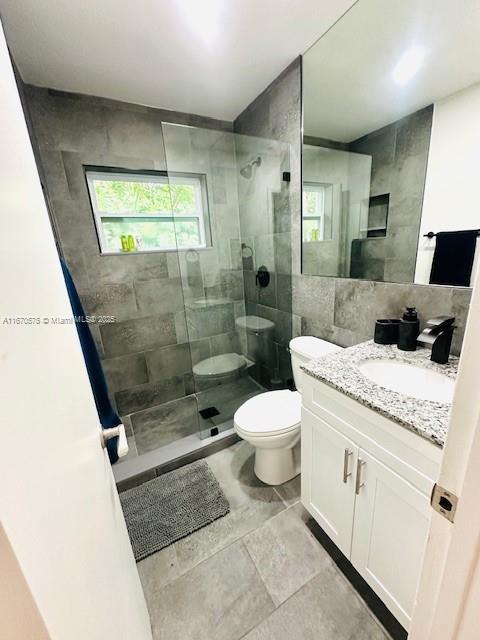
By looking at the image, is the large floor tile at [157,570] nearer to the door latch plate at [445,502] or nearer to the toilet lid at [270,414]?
the toilet lid at [270,414]

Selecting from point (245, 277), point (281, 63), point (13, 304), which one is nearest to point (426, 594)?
point (13, 304)

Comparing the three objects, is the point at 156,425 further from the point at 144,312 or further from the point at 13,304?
the point at 13,304

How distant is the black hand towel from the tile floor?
139cm

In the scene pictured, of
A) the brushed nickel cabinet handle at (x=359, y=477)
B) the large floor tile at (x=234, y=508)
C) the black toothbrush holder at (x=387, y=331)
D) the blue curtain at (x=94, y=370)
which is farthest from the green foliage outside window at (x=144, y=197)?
the brushed nickel cabinet handle at (x=359, y=477)

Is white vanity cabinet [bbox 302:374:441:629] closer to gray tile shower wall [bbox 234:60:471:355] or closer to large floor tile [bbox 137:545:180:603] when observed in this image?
gray tile shower wall [bbox 234:60:471:355]

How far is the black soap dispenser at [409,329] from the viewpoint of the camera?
1166 mm

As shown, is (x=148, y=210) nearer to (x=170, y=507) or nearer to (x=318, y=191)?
(x=318, y=191)

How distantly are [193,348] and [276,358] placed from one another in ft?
2.49

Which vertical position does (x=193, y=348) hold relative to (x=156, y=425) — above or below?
above

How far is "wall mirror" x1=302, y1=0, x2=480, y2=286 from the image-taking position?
102 centimetres

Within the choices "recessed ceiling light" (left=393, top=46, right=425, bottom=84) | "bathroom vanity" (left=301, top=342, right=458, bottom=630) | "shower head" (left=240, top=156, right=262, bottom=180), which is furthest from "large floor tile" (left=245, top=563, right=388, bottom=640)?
"shower head" (left=240, top=156, right=262, bottom=180)

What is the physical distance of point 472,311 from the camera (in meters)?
0.36

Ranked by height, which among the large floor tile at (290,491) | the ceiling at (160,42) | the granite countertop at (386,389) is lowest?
the large floor tile at (290,491)

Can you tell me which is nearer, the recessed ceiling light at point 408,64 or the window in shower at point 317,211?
the recessed ceiling light at point 408,64
